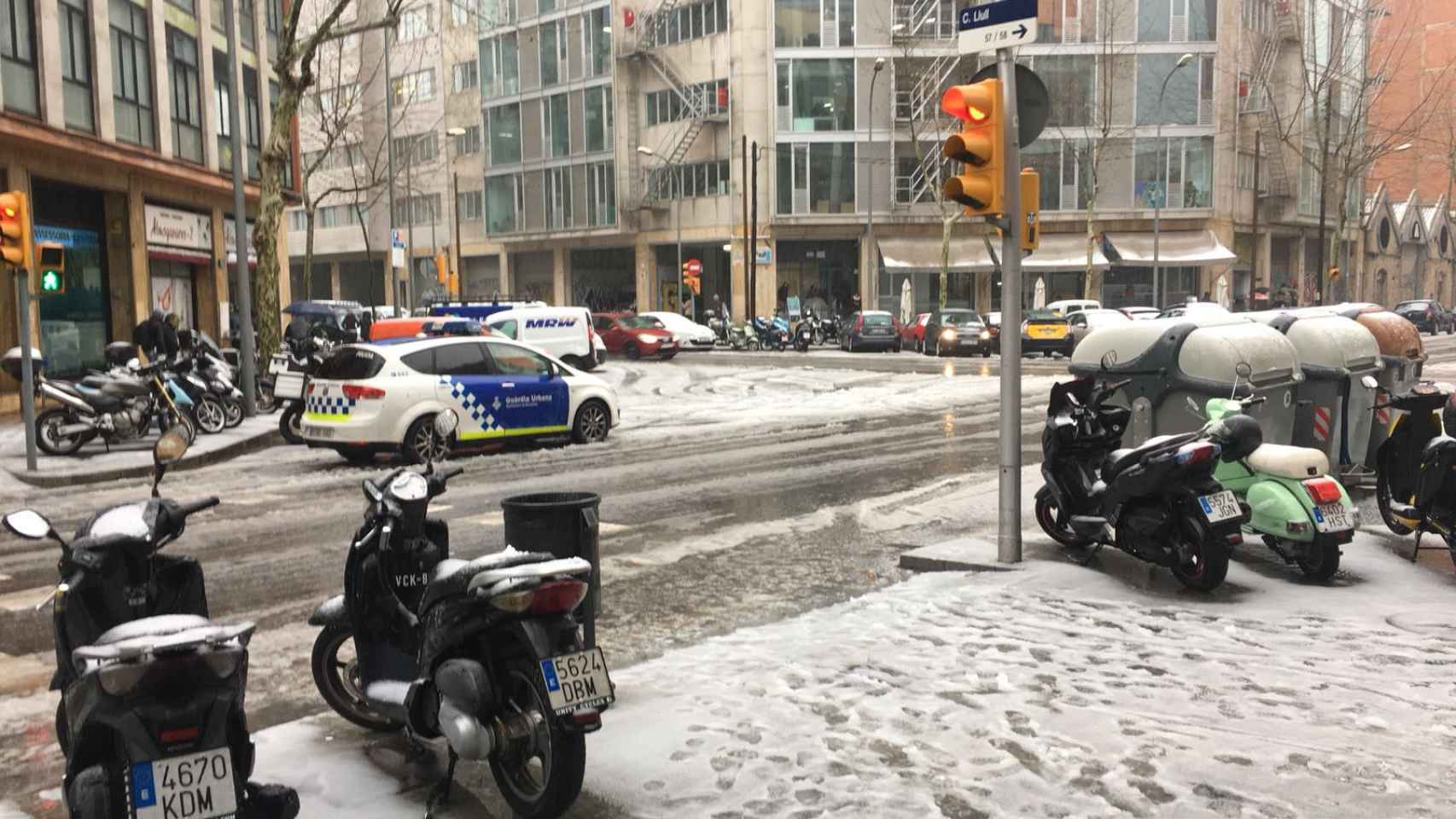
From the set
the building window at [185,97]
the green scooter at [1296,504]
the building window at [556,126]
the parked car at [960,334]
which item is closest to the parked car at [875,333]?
the parked car at [960,334]

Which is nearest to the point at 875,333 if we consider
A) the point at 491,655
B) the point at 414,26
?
the point at 491,655

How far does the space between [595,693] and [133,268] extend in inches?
973

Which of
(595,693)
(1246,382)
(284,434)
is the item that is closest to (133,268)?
(284,434)

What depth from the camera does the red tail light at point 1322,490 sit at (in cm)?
728

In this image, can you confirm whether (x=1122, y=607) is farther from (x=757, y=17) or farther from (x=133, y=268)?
(x=757, y=17)

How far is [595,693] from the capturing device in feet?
12.6

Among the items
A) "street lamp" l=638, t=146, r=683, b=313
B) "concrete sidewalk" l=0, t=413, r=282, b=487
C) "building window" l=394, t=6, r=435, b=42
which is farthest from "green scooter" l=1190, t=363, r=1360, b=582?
"building window" l=394, t=6, r=435, b=42

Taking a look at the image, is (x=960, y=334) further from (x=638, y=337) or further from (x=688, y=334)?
(x=638, y=337)

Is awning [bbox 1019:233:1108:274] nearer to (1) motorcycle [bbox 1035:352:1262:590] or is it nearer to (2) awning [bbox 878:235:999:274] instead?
(2) awning [bbox 878:235:999:274]

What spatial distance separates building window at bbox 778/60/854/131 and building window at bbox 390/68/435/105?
79.1ft

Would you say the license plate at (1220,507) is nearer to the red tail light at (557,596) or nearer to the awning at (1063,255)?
the red tail light at (557,596)

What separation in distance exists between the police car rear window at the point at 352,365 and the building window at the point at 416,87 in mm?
56093

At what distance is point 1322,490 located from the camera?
731 centimetres

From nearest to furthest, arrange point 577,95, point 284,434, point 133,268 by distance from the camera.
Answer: point 284,434, point 133,268, point 577,95
